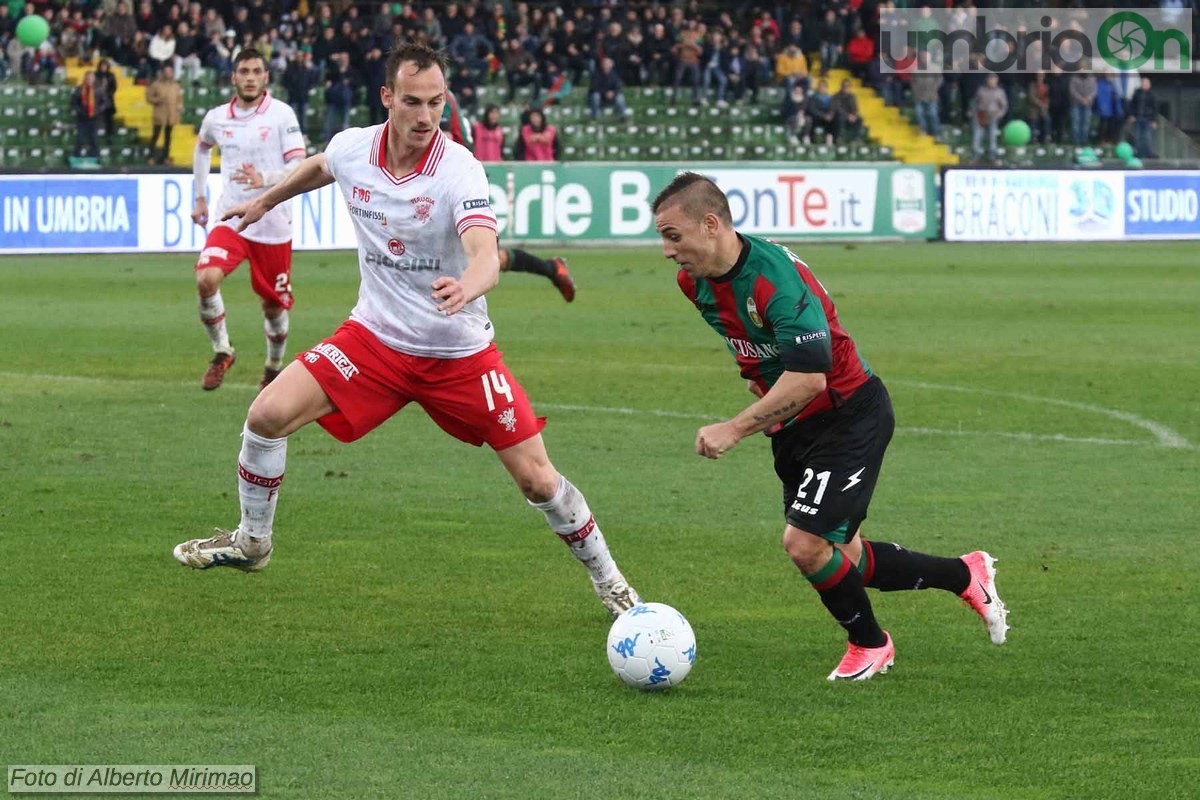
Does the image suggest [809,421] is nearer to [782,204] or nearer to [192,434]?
[192,434]

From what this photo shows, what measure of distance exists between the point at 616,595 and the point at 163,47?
28.6 metres

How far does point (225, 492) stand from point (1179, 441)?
6202mm

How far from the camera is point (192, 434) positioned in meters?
12.5

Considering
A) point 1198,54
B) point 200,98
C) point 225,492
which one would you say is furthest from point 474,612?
point 1198,54

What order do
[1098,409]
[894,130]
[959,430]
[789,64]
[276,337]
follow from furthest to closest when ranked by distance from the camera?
[894,130] → [789,64] → [276,337] → [1098,409] → [959,430]

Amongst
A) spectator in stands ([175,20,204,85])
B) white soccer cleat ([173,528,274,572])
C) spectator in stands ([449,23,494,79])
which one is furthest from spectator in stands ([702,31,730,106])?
white soccer cleat ([173,528,274,572])

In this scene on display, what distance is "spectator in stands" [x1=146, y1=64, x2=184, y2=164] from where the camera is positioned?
1261 inches

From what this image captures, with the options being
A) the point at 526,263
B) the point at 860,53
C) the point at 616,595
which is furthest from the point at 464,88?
the point at 616,595

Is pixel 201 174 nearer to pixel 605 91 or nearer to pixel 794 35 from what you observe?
pixel 605 91

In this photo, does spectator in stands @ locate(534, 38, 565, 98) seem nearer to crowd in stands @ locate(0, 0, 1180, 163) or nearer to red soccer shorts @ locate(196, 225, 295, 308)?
crowd in stands @ locate(0, 0, 1180, 163)

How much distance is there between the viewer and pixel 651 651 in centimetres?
628

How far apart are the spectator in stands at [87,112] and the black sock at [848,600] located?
1063 inches

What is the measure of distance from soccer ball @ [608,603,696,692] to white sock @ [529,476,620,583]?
2.69 feet

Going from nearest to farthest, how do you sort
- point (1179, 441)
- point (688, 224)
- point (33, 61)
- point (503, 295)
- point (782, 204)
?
1. point (688, 224)
2. point (1179, 441)
3. point (503, 295)
4. point (782, 204)
5. point (33, 61)
